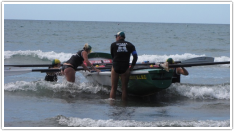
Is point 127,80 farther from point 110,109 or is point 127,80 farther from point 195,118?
point 195,118

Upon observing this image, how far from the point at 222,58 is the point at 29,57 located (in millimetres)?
12649

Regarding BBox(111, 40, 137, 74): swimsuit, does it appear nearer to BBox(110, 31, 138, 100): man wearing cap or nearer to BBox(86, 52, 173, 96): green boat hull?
BBox(110, 31, 138, 100): man wearing cap

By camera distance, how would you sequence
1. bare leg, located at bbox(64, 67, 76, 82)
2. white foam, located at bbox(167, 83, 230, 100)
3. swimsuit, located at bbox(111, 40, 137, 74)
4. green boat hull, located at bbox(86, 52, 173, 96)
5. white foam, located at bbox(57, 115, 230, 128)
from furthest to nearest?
1. white foam, located at bbox(167, 83, 230, 100)
2. bare leg, located at bbox(64, 67, 76, 82)
3. green boat hull, located at bbox(86, 52, 173, 96)
4. swimsuit, located at bbox(111, 40, 137, 74)
5. white foam, located at bbox(57, 115, 230, 128)

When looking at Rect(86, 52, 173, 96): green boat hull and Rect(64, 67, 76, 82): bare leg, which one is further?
Rect(64, 67, 76, 82): bare leg

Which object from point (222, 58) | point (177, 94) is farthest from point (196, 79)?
point (222, 58)

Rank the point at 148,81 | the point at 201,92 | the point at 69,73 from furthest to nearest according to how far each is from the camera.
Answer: the point at 201,92, the point at 69,73, the point at 148,81

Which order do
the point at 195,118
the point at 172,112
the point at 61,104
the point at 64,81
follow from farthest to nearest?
the point at 64,81 < the point at 61,104 < the point at 172,112 < the point at 195,118

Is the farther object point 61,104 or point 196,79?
point 196,79

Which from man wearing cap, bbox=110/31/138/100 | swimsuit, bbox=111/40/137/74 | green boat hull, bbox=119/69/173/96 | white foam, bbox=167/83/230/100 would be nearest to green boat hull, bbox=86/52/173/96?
green boat hull, bbox=119/69/173/96

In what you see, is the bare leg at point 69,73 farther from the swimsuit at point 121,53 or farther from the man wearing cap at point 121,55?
the swimsuit at point 121,53

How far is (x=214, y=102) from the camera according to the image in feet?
33.1

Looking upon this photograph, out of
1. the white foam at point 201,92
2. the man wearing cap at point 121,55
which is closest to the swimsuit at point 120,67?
the man wearing cap at point 121,55

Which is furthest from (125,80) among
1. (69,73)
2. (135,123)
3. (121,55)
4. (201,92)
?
(201,92)

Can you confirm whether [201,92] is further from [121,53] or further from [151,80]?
[121,53]
